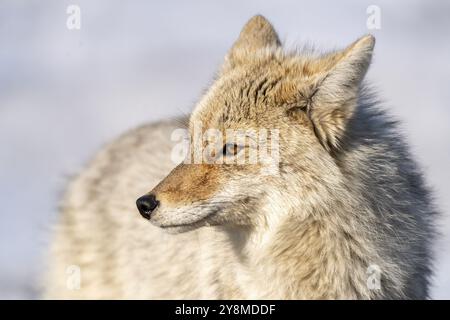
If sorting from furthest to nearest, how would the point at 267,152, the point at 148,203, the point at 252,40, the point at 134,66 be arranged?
the point at 134,66 < the point at 252,40 < the point at 267,152 < the point at 148,203

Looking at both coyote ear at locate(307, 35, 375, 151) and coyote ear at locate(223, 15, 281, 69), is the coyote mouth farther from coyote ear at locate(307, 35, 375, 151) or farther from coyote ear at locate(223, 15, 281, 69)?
coyote ear at locate(223, 15, 281, 69)

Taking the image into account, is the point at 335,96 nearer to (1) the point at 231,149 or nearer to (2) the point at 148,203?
(1) the point at 231,149

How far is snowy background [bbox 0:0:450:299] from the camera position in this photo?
14414mm

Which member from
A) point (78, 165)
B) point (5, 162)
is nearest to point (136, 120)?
point (5, 162)

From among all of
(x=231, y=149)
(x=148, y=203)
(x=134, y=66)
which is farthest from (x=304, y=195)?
(x=134, y=66)

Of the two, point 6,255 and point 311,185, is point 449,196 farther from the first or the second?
point 311,185

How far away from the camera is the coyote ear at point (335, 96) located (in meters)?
6.03

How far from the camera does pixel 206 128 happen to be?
6.34 meters

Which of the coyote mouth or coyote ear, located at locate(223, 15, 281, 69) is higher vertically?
coyote ear, located at locate(223, 15, 281, 69)

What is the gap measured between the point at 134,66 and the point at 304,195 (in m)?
11.9

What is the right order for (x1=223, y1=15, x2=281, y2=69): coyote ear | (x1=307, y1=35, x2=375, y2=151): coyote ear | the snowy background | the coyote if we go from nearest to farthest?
(x1=307, y1=35, x2=375, y2=151): coyote ear, the coyote, (x1=223, y1=15, x2=281, y2=69): coyote ear, the snowy background

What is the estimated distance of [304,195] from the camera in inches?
242

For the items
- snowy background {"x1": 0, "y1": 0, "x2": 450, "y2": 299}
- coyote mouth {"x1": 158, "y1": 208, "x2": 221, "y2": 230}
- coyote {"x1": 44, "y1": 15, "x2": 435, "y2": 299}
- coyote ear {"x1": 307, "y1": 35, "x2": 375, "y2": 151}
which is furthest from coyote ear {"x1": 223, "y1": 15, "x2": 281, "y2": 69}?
snowy background {"x1": 0, "y1": 0, "x2": 450, "y2": 299}
